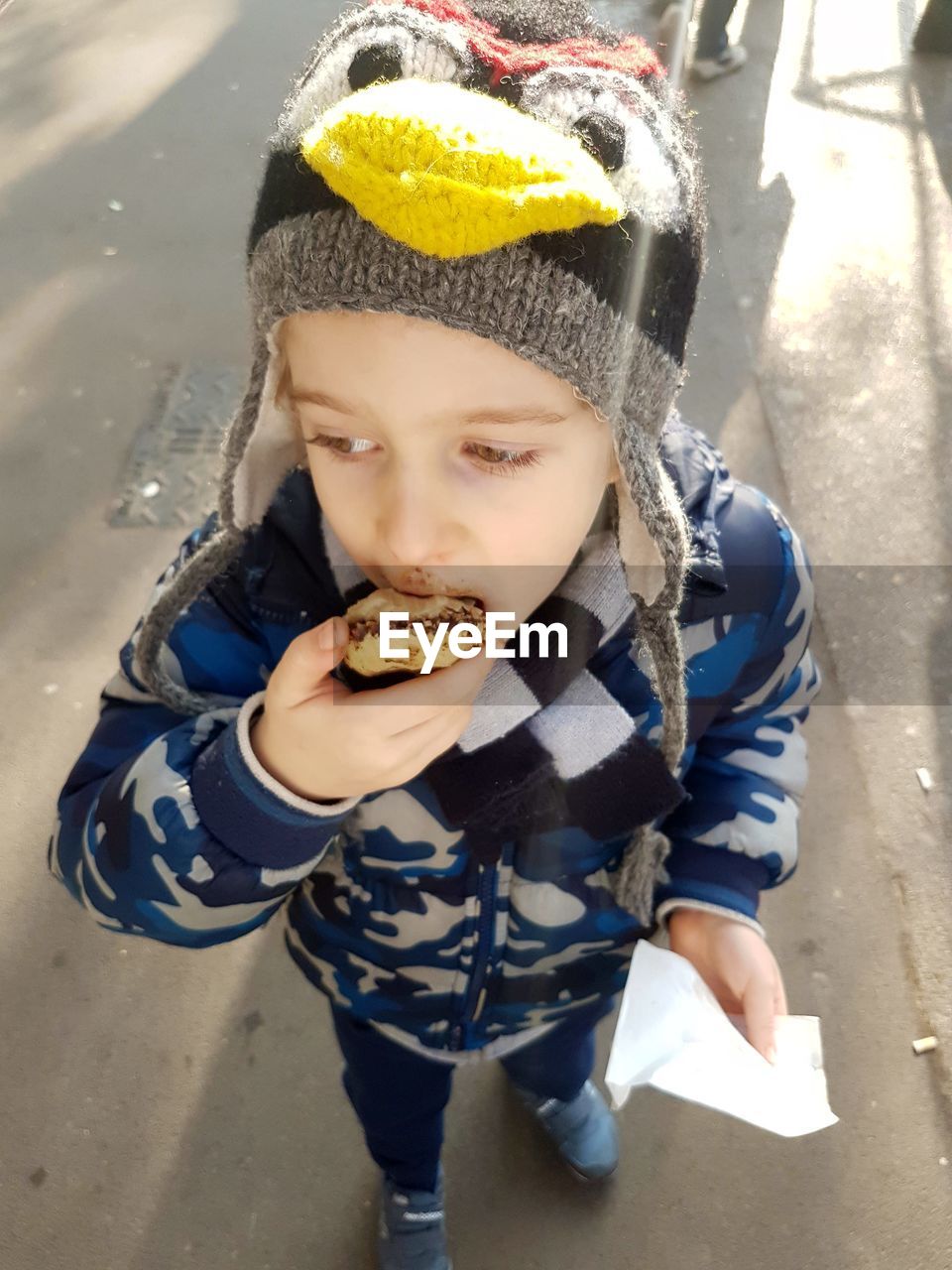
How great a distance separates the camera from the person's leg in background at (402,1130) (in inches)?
47.9

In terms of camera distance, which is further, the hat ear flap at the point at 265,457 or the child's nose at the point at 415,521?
the hat ear flap at the point at 265,457

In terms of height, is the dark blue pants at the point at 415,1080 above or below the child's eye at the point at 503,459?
below

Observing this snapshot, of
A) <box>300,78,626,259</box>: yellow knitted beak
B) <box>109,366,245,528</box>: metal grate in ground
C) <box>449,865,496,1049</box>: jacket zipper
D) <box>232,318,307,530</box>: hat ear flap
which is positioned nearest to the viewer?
<box>300,78,626,259</box>: yellow knitted beak

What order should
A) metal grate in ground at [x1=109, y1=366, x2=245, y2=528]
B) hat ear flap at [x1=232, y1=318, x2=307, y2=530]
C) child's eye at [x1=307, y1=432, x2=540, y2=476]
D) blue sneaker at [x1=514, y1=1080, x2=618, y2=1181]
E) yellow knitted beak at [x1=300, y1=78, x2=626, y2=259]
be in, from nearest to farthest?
yellow knitted beak at [x1=300, y1=78, x2=626, y2=259], child's eye at [x1=307, y1=432, x2=540, y2=476], hat ear flap at [x1=232, y1=318, x2=307, y2=530], blue sneaker at [x1=514, y1=1080, x2=618, y2=1181], metal grate in ground at [x1=109, y1=366, x2=245, y2=528]

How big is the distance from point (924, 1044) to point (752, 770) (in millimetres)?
828

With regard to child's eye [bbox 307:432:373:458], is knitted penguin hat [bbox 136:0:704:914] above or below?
above

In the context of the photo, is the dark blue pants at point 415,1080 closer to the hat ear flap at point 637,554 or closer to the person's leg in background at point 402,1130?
the person's leg in background at point 402,1130

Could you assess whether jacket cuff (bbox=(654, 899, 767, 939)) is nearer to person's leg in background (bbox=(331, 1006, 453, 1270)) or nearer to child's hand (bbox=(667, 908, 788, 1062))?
child's hand (bbox=(667, 908, 788, 1062))

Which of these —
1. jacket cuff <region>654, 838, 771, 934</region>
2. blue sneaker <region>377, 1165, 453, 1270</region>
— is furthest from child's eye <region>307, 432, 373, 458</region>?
blue sneaker <region>377, 1165, 453, 1270</region>

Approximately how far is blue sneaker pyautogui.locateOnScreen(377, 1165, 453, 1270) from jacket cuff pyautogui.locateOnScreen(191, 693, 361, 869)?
811mm

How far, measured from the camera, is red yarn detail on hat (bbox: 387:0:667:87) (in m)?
0.75

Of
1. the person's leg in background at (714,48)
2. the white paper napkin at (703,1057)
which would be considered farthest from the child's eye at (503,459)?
the person's leg in background at (714,48)

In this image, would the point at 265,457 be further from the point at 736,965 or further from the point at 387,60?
the point at 736,965

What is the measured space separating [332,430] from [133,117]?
144 inches
